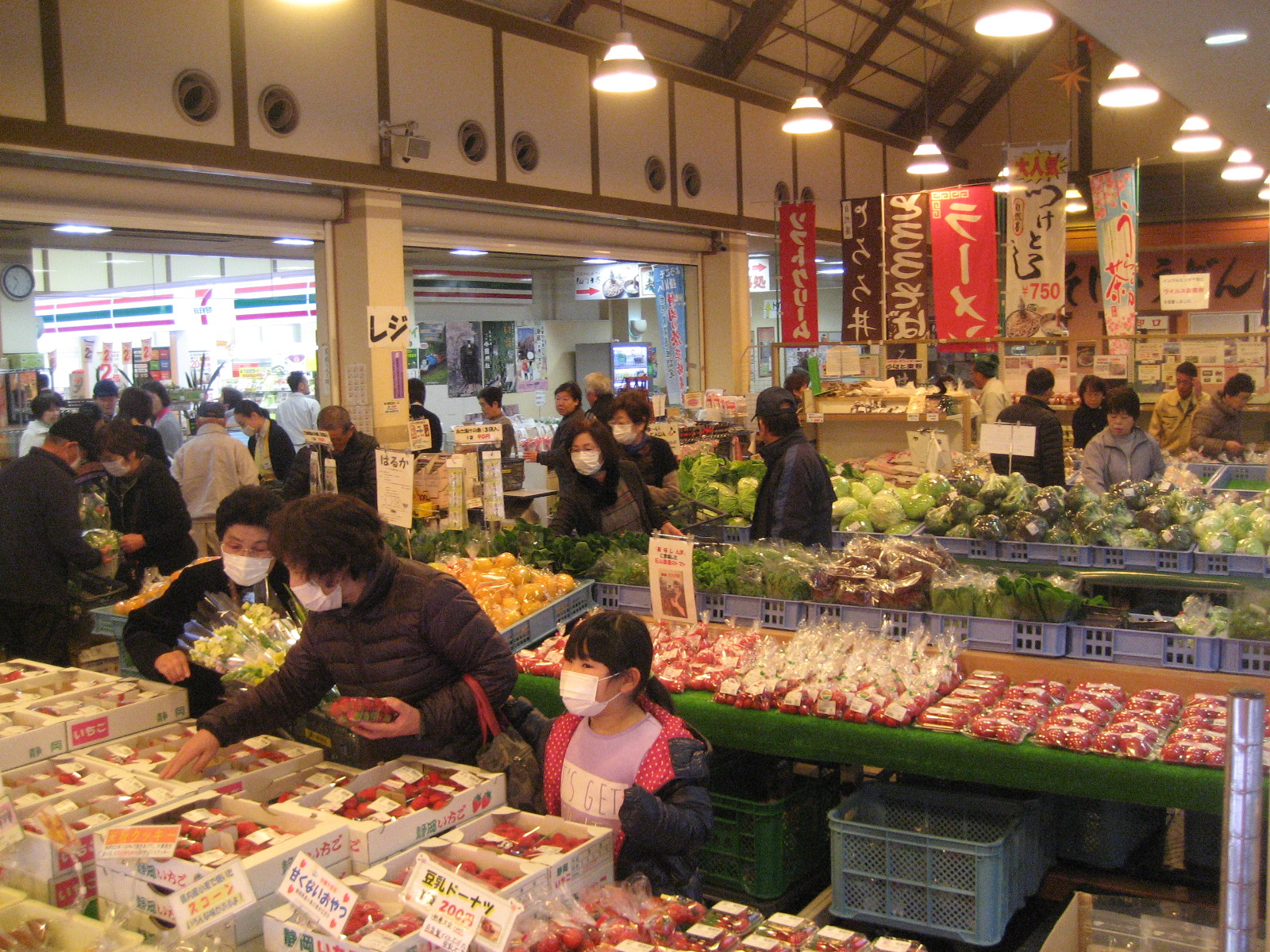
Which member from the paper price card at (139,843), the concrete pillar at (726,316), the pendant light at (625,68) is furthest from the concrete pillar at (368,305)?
the paper price card at (139,843)

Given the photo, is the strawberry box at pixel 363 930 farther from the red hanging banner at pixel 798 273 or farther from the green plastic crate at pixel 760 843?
the red hanging banner at pixel 798 273

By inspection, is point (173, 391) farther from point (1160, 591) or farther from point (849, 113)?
point (849, 113)

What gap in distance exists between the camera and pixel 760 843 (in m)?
3.73

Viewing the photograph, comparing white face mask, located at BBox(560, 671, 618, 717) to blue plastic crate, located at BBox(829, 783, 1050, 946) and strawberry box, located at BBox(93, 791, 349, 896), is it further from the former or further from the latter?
blue plastic crate, located at BBox(829, 783, 1050, 946)

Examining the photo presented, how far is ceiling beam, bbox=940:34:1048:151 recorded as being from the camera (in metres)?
17.2

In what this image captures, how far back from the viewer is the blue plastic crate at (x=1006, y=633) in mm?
3990

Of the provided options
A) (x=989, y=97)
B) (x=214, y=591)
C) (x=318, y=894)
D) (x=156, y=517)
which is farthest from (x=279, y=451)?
(x=989, y=97)

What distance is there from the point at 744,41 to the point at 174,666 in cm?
1039

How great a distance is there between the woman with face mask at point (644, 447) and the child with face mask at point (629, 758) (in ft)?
11.4

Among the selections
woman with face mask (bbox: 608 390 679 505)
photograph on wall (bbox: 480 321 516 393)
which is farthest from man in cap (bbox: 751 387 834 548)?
photograph on wall (bbox: 480 321 516 393)

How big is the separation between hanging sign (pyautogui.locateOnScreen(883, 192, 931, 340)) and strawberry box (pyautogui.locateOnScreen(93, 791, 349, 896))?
784 centimetres

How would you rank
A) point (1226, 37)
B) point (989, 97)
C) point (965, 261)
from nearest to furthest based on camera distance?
point (1226, 37) → point (965, 261) → point (989, 97)

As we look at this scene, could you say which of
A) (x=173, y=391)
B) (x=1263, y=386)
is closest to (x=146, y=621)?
(x=173, y=391)

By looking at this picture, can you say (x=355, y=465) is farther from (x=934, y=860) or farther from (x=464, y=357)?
(x=464, y=357)
